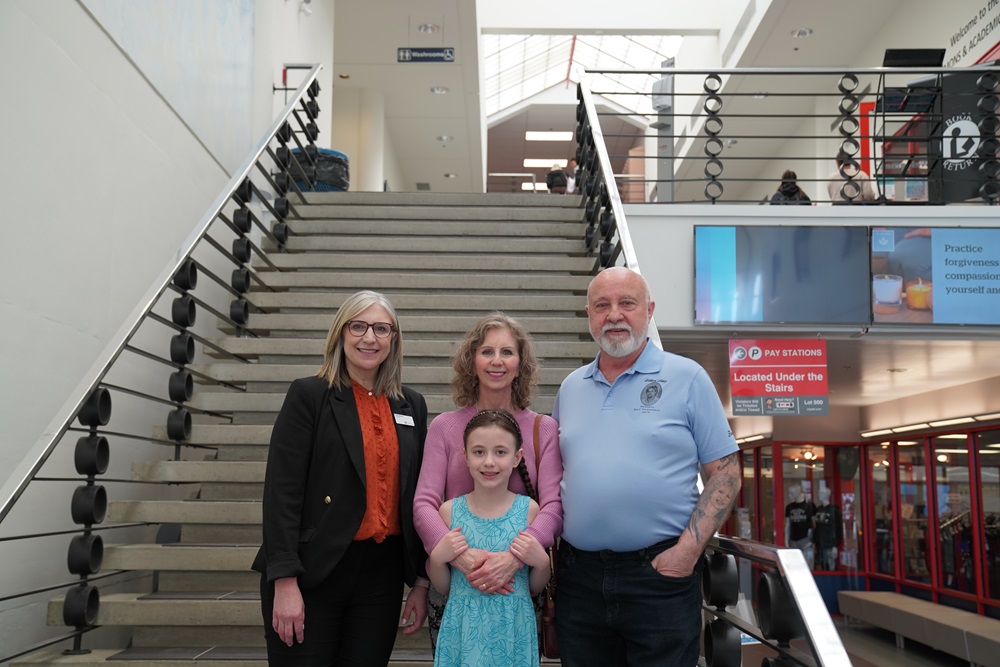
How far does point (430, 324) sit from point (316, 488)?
3.14 m

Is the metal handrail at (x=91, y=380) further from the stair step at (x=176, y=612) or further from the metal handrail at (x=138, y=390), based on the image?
the stair step at (x=176, y=612)

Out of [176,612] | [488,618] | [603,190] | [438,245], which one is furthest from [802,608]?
[438,245]

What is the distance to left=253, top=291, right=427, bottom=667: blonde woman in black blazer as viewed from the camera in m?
2.23

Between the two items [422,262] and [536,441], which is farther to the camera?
[422,262]

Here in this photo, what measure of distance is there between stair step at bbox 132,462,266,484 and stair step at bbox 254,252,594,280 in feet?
7.57

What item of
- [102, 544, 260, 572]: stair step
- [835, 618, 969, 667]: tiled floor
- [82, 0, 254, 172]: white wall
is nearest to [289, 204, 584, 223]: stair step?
[82, 0, 254, 172]: white wall

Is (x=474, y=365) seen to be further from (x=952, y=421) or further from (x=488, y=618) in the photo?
(x=952, y=421)

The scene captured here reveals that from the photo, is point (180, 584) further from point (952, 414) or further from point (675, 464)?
point (952, 414)

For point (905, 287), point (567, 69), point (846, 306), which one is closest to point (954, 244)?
point (905, 287)

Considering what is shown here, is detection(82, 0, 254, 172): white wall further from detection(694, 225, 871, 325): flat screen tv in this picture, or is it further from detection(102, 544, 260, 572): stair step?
detection(694, 225, 871, 325): flat screen tv

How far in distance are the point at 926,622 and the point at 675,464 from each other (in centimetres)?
979

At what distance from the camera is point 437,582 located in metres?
2.32

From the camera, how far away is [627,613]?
86.8 inches

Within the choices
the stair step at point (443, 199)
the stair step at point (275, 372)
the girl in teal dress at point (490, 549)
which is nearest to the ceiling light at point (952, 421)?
the stair step at point (443, 199)
